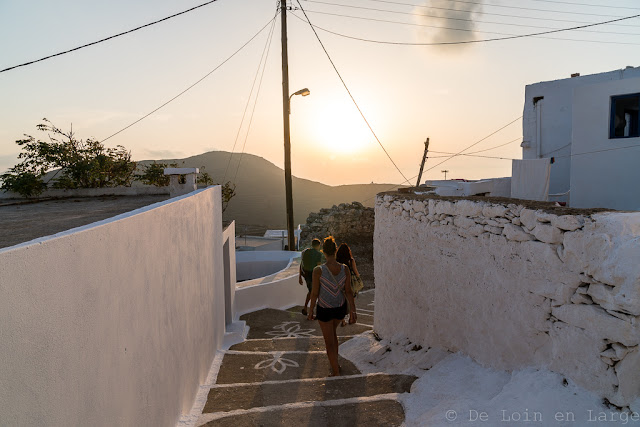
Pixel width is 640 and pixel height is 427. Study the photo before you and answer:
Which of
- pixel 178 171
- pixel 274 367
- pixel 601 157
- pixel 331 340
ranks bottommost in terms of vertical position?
pixel 274 367

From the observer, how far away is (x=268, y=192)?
82812mm

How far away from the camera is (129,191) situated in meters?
11.0

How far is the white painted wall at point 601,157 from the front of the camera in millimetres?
12469

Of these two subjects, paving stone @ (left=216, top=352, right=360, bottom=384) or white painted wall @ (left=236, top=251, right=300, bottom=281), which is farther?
white painted wall @ (left=236, top=251, right=300, bottom=281)

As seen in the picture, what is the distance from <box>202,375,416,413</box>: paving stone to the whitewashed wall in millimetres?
467

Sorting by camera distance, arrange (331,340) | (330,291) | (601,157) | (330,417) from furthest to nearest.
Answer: (601,157) → (331,340) → (330,291) → (330,417)

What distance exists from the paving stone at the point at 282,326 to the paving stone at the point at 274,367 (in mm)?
2383

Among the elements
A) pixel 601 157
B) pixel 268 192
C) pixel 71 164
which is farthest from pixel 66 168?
pixel 268 192

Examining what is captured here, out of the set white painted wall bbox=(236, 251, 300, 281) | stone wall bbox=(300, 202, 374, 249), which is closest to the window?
white painted wall bbox=(236, 251, 300, 281)

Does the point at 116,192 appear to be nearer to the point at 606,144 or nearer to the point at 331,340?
the point at 331,340

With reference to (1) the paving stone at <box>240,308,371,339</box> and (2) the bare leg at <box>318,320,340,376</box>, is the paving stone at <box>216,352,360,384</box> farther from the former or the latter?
(1) the paving stone at <box>240,308,371,339</box>

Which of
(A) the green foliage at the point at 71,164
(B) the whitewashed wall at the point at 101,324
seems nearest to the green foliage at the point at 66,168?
(A) the green foliage at the point at 71,164

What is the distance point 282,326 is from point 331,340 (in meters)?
4.84

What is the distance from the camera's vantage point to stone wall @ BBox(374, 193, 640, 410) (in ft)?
10.0
